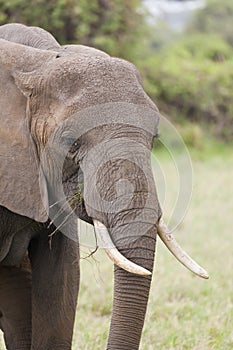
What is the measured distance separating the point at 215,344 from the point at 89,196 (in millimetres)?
1939

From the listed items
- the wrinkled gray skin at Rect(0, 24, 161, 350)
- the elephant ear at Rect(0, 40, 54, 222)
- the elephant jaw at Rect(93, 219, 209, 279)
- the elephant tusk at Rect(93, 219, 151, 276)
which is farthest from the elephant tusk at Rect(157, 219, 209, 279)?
the elephant ear at Rect(0, 40, 54, 222)

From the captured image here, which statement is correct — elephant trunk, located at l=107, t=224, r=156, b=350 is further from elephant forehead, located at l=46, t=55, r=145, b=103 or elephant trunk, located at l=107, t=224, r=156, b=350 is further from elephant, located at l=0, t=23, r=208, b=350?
elephant forehead, located at l=46, t=55, r=145, b=103

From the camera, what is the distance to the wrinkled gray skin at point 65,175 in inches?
138

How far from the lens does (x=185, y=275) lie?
7.31 meters

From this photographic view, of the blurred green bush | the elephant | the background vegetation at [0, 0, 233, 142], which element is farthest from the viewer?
the blurred green bush

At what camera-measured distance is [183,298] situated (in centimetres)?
662

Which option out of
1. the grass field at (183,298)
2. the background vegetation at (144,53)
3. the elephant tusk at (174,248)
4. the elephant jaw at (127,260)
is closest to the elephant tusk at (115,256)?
the elephant jaw at (127,260)

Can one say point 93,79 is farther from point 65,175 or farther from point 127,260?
point 127,260

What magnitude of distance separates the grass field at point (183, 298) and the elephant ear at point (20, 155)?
0.37 m

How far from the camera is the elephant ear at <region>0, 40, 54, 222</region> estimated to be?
12.6 ft

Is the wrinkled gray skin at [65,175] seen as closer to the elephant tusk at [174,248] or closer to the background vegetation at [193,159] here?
the elephant tusk at [174,248]

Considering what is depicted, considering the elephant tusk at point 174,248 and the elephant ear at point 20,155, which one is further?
the elephant ear at point 20,155

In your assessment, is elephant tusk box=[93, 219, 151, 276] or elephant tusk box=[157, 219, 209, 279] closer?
elephant tusk box=[93, 219, 151, 276]

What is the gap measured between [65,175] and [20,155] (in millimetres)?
212
